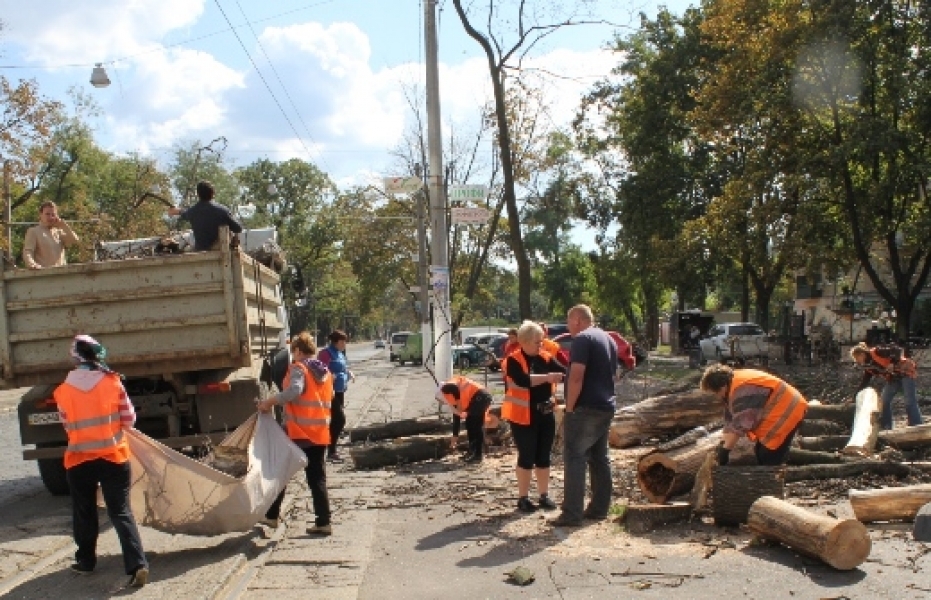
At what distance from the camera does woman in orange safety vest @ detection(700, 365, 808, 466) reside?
7.19 metres

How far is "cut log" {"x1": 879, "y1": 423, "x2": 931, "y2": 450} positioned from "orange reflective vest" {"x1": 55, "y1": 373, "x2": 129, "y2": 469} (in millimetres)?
7638

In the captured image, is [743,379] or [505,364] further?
[505,364]

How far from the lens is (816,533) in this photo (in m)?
5.95

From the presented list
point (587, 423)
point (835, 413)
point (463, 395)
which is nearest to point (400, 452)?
point (463, 395)

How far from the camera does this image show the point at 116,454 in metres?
6.21

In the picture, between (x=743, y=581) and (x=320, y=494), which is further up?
(x=320, y=494)

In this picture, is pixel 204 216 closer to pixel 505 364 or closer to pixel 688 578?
pixel 505 364

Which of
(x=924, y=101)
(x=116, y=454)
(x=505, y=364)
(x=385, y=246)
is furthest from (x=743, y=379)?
(x=385, y=246)

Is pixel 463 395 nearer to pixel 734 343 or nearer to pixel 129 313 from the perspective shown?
pixel 129 313

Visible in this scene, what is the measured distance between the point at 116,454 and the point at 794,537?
14.7 ft

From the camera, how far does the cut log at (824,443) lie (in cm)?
968

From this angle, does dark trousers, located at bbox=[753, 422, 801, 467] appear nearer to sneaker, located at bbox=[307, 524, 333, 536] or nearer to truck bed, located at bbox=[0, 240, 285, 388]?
sneaker, located at bbox=[307, 524, 333, 536]

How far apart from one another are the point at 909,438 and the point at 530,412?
4.30 m

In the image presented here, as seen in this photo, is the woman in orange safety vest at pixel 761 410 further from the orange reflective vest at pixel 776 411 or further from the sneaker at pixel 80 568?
the sneaker at pixel 80 568
